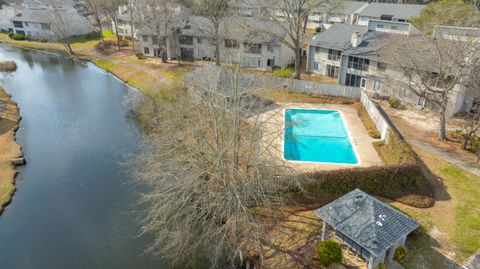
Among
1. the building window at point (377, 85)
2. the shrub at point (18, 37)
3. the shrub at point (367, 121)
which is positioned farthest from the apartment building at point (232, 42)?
the shrub at point (18, 37)

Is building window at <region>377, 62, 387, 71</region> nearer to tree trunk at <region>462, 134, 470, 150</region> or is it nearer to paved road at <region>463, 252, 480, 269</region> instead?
tree trunk at <region>462, 134, 470, 150</region>

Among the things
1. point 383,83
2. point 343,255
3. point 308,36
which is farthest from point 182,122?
point 308,36

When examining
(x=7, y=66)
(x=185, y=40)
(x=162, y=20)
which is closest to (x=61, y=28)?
(x=7, y=66)

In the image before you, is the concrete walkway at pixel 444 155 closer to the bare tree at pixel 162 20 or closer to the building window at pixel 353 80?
the building window at pixel 353 80

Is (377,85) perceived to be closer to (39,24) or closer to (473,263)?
(473,263)

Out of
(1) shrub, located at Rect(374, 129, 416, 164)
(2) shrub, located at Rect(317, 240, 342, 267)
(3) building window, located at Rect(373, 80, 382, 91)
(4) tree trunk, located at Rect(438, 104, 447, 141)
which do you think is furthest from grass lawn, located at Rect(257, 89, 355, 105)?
A: (2) shrub, located at Rect(317, 240, 342, 267)

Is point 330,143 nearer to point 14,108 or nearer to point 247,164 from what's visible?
point 247,164
